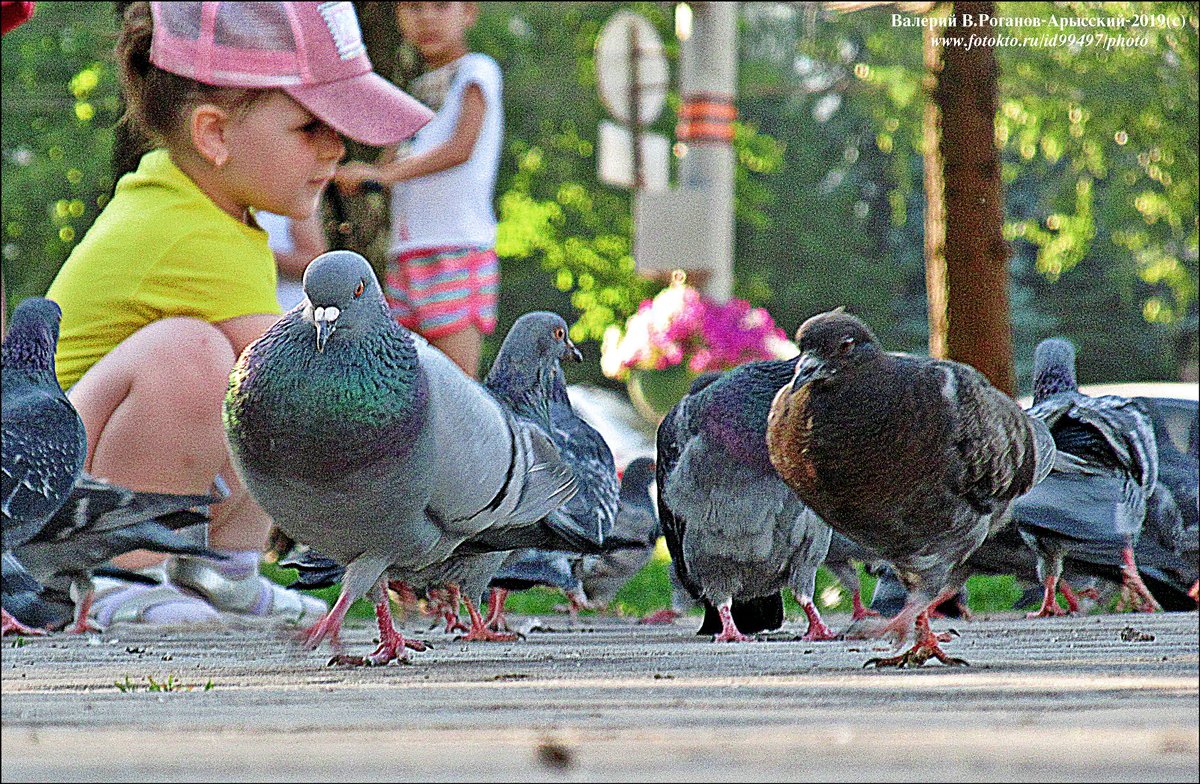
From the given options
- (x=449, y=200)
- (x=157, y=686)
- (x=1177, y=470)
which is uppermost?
(x=449, y=200)

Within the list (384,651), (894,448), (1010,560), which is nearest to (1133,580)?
(1010,560)

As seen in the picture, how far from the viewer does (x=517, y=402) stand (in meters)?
4.62

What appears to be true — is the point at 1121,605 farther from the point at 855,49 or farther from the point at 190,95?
the point at 855,49

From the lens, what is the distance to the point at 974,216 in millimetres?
8336

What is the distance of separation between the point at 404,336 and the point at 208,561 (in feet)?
6.76

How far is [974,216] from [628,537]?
3.70 m

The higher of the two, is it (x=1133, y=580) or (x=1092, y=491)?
(x=1092, y=491)

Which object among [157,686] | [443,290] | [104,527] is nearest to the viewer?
[157,686]

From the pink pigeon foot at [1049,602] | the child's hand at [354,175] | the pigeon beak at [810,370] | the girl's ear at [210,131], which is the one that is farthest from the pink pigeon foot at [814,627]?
the child's hand at [354,175]

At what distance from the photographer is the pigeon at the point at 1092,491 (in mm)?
4648

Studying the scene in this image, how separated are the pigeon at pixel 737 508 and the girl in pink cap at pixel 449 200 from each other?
2633 mm

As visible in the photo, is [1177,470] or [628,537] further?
[1177,470]

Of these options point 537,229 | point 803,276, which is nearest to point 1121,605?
point 537,229

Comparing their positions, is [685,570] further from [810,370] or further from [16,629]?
[16,629]
